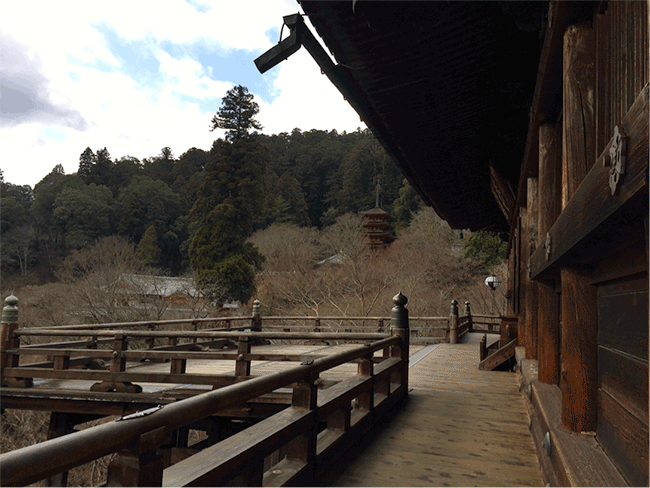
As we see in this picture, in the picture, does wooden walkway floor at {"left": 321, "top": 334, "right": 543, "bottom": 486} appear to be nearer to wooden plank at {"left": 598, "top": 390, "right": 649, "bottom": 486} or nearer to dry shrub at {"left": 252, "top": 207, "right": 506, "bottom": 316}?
wooden plank at {"left": 598, "top": 390, "right": 649, "bottom": 486}

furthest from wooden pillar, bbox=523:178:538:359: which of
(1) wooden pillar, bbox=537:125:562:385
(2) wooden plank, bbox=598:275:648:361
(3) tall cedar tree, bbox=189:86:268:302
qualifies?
(3) tall cedar tree, bbox=189:86:268:302

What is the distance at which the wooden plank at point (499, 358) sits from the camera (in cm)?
835

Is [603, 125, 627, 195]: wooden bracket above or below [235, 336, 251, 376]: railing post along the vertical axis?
above

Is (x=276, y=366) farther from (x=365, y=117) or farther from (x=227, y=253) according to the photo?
(x=227, y=253)

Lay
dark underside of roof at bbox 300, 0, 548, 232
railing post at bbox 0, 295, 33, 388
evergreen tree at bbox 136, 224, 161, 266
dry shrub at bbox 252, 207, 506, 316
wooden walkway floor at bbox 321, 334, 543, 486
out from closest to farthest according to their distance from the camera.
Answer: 1. dark underside of roof at bbox 300, 0, 548, 232
2. wooden walkway floor at bbox 321, 334, 543, 486
3. railing post at bbox 0, 295, 33, 388
4. dry shrub at bbox 252, 207, 506, 316
5. evergreen tree at bbox 136, 224, 161, 266

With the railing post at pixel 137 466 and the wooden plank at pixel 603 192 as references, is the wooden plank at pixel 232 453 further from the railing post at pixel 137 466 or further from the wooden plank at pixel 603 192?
the wooden plank at pixel 603 192

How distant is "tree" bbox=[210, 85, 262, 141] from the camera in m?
29.5

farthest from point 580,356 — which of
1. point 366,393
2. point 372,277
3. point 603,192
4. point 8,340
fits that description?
point 372,277

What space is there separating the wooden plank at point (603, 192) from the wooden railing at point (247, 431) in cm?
159

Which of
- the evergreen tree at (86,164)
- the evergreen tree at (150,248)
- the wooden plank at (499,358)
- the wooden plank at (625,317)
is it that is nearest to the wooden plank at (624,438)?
the wooden plank at (625,317)

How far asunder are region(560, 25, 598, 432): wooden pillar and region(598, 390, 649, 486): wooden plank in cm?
11

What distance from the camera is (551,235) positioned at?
2.84m

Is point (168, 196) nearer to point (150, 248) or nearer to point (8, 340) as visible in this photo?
point (150, 248)

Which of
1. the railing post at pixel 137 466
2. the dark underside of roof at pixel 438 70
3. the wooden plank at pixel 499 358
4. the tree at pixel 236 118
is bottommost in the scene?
the wooden plank at pixel 499 358
